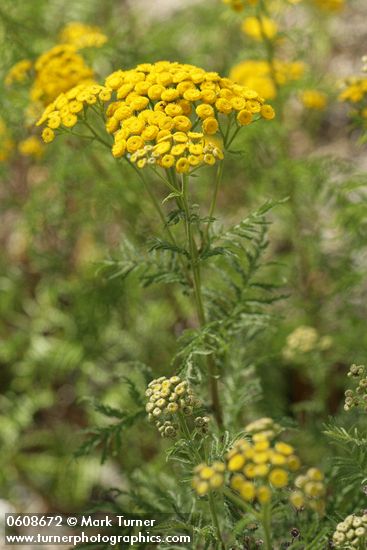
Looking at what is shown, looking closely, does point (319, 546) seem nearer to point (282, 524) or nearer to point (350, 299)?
point (282, 524)

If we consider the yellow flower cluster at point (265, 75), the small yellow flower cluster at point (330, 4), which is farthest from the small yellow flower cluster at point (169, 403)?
the small yellow flower cluster at point (330, 4)

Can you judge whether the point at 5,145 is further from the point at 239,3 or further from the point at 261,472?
the point at 261,472

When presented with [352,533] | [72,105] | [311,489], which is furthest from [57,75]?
[352,533]

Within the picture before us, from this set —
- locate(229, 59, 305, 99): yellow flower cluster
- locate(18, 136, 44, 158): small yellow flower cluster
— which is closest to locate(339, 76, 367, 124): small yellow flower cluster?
locate(229, 59, 305, 99): yellow flower cluster

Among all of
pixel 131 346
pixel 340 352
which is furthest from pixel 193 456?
pixel 131 346

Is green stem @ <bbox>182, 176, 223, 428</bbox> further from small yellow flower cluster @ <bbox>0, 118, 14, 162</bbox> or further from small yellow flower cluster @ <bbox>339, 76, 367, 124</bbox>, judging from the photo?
small yellow flower cluster @ <bbox>0, 118, 14, 162</bbox>
